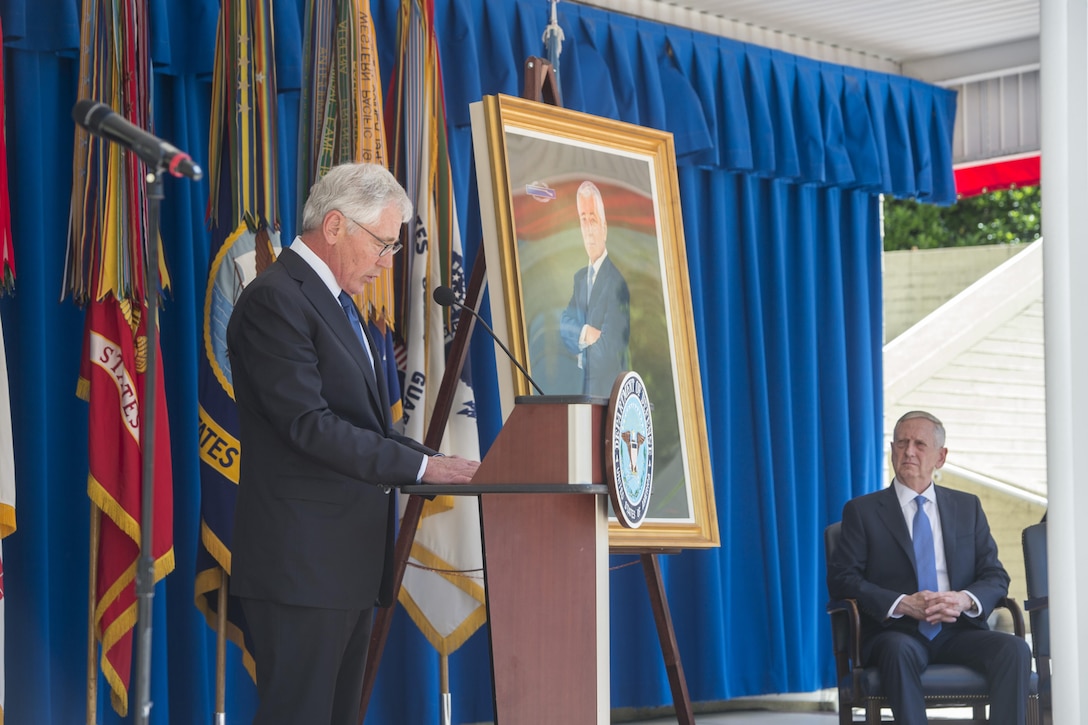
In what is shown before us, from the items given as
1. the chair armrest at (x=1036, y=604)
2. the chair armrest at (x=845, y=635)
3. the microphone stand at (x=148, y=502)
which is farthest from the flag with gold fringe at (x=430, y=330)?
the microphone stand at (x=148, y=502)

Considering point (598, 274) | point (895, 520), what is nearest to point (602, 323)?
point (598, 274)

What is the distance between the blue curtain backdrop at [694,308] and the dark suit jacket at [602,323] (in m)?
0.96

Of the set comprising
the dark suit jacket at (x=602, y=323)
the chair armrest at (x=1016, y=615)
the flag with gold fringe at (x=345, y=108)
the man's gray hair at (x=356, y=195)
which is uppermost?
the flag with gold fringe at (x=345, y=108)

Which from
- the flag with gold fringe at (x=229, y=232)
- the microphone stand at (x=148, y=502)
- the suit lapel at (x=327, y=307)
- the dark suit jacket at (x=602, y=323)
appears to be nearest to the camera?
the microphone stand at (x=148, y=502)

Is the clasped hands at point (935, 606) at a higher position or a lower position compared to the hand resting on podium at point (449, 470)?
lower

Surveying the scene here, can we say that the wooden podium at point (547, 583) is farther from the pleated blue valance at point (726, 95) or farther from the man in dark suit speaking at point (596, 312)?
the pleated blue valance at point (726, 95)

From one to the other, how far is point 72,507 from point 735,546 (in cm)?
270

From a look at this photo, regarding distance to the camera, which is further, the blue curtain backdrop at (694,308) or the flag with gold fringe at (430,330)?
the flag with gold fringe at (430,330)

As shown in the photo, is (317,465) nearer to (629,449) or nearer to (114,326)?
(629,449)

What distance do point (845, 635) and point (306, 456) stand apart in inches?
86.1

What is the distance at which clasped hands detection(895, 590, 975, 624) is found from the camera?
4.09m

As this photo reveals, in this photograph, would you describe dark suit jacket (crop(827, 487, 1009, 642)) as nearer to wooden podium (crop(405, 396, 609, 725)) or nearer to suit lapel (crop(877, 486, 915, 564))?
suit lapel (crop(877, 486, 915, 564))

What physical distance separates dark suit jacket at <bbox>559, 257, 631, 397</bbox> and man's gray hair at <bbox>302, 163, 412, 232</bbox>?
3.72 ft

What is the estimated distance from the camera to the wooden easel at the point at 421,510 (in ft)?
12.1
